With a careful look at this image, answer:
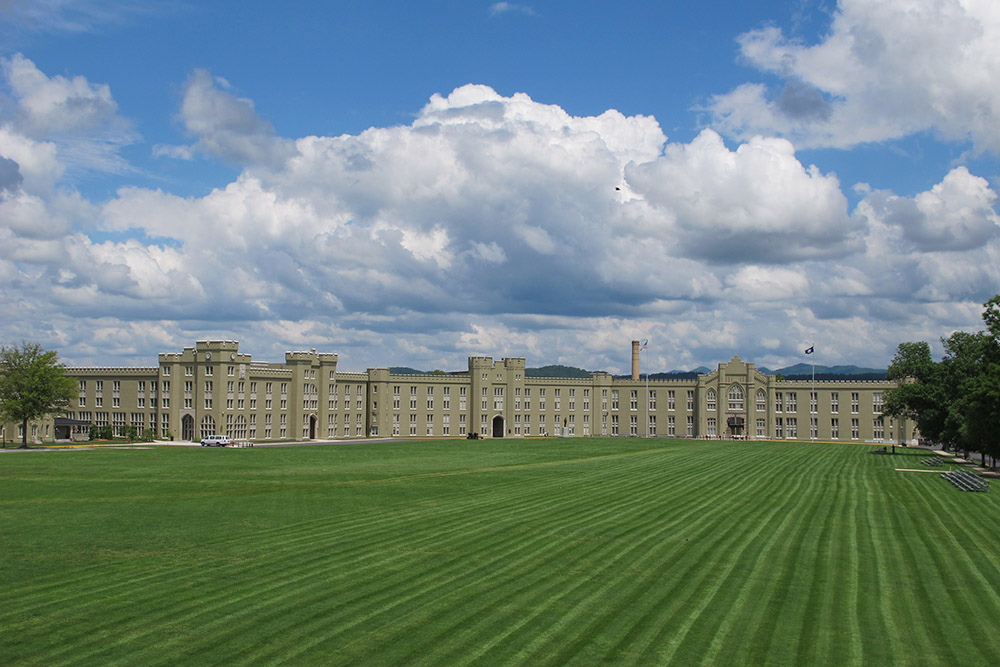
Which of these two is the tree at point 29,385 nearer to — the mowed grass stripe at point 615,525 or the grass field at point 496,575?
the grass field at point 496,575

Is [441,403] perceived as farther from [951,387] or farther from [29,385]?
[951,387]

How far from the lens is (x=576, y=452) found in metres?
86.7

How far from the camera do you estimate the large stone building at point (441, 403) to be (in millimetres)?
107750

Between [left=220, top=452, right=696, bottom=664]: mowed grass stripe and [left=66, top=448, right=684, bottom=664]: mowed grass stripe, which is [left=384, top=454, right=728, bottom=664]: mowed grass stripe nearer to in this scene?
[left=220, top=452, right=696, bottom=664]: mowed grass stripe

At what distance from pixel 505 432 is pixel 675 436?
28906 millimetres

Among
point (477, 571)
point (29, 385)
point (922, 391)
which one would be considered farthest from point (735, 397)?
point (477, 571)

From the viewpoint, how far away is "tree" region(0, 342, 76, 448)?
8894 centimetres

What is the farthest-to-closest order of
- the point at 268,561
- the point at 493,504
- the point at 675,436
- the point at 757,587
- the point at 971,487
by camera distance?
the point at 675,436 → the point at 971,487 → the point at 493,504 → the point at 268,561 → the point at 757,587

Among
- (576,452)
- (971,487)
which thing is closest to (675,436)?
(576,452)

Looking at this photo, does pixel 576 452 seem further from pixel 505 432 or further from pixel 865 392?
pixel 865 392

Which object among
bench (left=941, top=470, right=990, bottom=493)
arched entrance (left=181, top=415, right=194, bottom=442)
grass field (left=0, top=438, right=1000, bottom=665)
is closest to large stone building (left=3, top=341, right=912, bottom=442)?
arched entrance (left=181, top=415, right=194, bottom=442)

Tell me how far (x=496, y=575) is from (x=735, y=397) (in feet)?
384

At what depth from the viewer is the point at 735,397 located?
133 m

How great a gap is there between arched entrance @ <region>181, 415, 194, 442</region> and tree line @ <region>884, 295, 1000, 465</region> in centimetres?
8458
